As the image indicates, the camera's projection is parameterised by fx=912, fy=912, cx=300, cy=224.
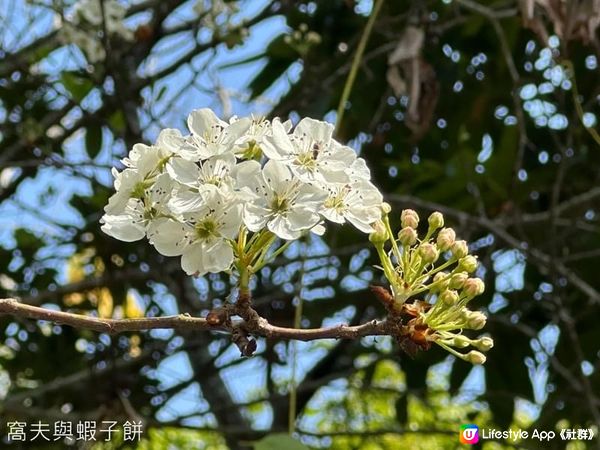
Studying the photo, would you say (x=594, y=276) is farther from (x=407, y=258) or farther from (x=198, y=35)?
(x=407, y=258)

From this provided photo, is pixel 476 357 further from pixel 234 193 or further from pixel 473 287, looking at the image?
pixel 234 193

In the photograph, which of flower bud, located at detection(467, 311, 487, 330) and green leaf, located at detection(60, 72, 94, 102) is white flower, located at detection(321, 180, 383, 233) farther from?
green leaf, located at detection(60, 72, 94, 102)

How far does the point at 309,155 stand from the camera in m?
0.86

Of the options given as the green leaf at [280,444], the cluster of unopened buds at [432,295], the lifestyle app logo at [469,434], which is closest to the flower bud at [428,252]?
the cluster of unopened buds at [432,295]

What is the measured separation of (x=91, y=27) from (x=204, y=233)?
5.43ft

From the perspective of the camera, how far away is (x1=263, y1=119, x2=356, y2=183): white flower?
840mm

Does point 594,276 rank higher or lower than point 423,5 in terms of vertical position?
lower

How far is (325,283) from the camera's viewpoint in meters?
2.30

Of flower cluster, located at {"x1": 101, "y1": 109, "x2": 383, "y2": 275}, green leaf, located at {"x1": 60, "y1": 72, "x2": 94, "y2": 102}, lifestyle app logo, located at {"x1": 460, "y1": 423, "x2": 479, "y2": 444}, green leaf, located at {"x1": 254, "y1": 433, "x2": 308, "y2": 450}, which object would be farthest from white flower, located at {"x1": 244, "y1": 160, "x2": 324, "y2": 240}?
green leaf, located at {"x1": 60, "y1": 72, "x2": 94, "y2": 102}

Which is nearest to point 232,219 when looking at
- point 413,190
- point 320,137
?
point 320,137

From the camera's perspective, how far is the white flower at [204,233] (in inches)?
31.3

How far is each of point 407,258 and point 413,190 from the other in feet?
4.91

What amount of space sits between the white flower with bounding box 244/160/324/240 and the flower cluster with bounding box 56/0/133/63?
1.53 meters

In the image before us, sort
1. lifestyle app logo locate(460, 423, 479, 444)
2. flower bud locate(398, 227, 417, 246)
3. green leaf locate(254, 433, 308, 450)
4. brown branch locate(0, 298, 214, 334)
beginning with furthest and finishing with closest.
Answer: lifestyle app logo locate(460, 423, 479, 444), green leaf locate(254, 433, 308, 450), flower bud locate(398, 227, 417, 246), brown branch locate(0, 298, 214, 334)
